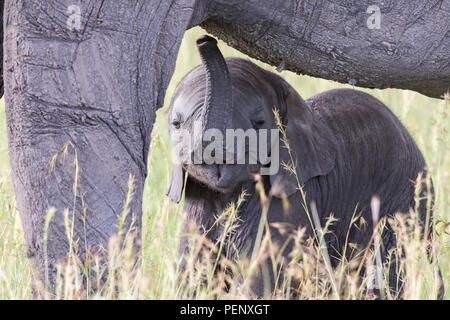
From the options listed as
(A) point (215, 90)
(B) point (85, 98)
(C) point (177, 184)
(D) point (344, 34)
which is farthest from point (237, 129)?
(B) point (85, 98)

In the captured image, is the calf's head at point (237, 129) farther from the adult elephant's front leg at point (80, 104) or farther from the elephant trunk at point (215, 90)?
the adult elephant's front leg at point (80, 104)

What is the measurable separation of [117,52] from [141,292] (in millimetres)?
674

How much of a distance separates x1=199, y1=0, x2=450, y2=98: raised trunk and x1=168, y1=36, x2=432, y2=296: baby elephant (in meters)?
0.16

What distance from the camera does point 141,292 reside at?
2.77m

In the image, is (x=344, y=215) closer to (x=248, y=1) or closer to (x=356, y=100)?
(x=356, y=100)

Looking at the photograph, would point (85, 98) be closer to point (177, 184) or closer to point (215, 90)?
point (215, 90)

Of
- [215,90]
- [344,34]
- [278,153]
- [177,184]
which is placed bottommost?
[177,184]

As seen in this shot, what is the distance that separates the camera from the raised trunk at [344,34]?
126 inches

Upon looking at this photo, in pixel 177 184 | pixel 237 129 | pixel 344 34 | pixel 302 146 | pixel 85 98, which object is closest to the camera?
pixel 85 98

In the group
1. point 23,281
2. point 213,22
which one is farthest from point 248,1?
point 23,281

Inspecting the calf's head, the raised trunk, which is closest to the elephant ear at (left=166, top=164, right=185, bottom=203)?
the calf's head

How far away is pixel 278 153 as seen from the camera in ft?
11.9

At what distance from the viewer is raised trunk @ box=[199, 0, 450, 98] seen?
3197mm

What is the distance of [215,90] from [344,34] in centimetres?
46
